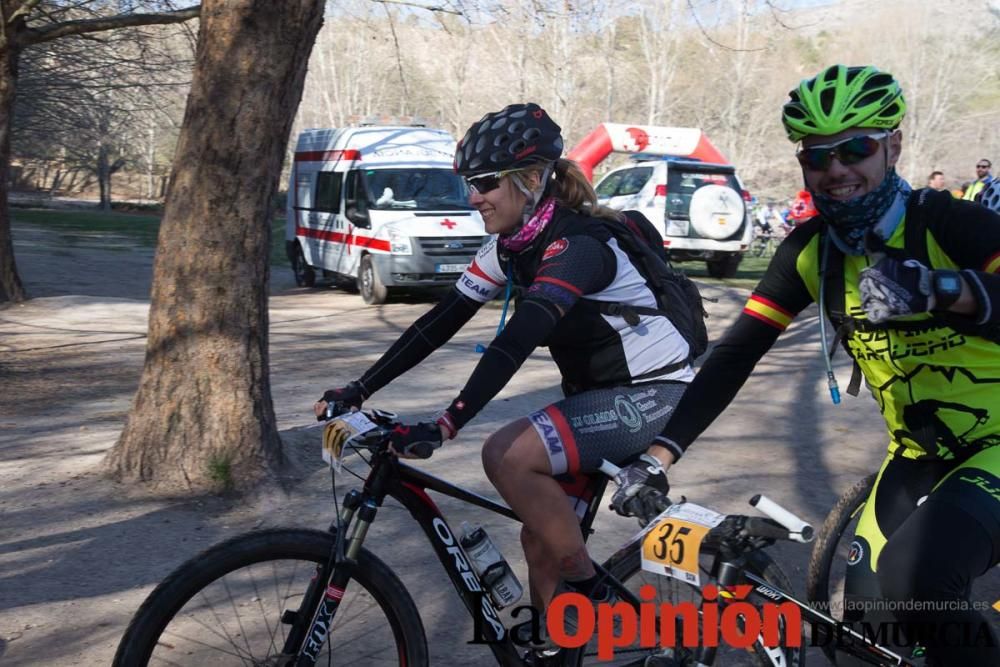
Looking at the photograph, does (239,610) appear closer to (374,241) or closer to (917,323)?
(917,323)

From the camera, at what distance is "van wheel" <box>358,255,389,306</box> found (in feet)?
51.7

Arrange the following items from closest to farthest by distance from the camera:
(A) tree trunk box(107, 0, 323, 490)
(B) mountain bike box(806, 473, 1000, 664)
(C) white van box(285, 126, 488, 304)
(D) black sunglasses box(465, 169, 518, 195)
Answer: (D) black sunglasses box(465, 169, 518, 195), (B) mountain bike box(806, 473, 1000, 664), (A) tree trunk box(107, 0, 323, 490), (C) white van box(285, 126, 488, 304)

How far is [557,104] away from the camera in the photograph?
1646 inches

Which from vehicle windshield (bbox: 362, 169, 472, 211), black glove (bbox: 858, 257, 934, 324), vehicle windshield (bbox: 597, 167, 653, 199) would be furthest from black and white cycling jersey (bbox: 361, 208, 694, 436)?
vehicle windshield (bbox: 597, 167, 653, 199)

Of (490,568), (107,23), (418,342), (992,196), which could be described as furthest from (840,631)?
(107,23)

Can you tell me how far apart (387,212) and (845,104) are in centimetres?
1358

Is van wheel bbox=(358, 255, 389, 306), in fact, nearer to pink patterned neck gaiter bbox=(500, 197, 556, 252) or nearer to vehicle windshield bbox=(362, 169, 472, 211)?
vehicle windshield bbox=(362, 169, 472, 211)

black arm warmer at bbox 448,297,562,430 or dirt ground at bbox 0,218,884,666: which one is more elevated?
black arm warmer at bbox 448,297,562,430

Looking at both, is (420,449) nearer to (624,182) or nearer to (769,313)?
(769,313)

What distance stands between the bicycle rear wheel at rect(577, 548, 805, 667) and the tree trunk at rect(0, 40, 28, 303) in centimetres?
1226

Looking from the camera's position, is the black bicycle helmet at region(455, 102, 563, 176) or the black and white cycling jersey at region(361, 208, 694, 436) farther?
the black bicycle helmet at region(455, 102, 563, 176)

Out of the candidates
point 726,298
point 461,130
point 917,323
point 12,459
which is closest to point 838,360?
point 726,298

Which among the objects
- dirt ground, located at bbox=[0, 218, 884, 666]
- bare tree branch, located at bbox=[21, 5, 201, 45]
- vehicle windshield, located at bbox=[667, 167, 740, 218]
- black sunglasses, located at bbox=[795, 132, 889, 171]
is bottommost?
dirt ground, located at bbox=[0, 218, 884, 666]

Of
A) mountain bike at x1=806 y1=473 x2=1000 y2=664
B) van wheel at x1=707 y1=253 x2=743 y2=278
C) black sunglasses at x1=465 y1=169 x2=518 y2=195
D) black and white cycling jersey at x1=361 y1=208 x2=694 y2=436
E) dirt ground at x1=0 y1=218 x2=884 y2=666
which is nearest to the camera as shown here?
black and white cycling jersey at x1=361 y1=208 x2=694 y2=436
